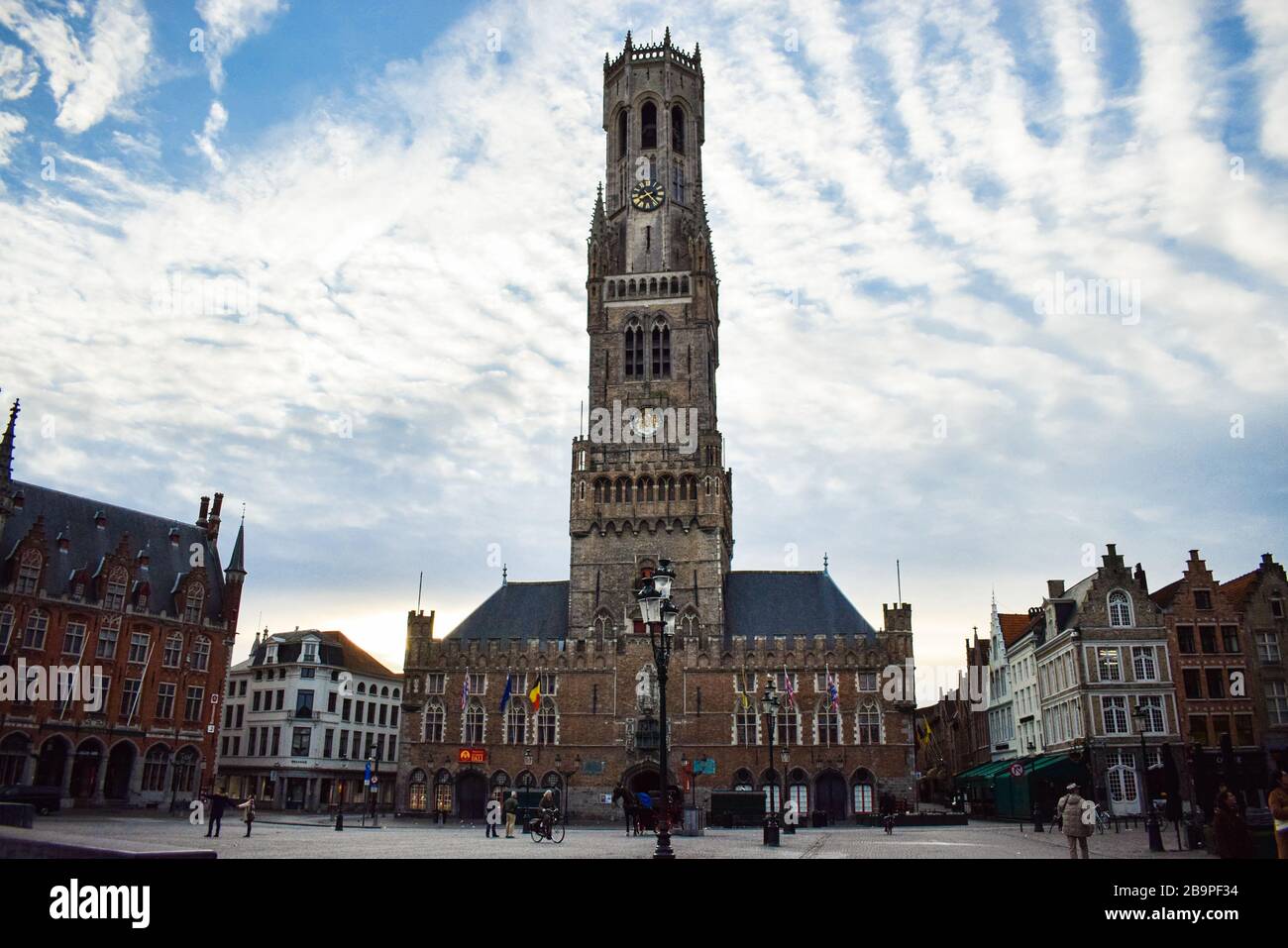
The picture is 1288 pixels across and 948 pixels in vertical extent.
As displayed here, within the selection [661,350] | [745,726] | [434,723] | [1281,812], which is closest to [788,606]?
[745,726]

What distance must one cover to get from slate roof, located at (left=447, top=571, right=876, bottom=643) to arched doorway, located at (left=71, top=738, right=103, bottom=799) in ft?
70.2

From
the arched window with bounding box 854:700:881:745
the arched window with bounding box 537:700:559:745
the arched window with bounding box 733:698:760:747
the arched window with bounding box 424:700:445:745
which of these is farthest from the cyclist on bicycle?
the arched window with bounding box 424:700:445:745

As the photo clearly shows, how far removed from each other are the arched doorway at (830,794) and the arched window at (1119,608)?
1801cm

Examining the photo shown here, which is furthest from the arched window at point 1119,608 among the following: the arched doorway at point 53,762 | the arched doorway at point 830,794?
the arched doorway at point 53,762

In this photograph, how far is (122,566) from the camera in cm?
5578

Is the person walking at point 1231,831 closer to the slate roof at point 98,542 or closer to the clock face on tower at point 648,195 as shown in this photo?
the slate roof at point 98,542

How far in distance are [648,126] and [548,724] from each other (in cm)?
4582

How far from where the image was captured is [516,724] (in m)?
58.2

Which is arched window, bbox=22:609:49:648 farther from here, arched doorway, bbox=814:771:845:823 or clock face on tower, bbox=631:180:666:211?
clock face on tower, bbox=631:180:666:211

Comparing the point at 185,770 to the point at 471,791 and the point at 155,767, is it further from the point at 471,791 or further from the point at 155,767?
the point at 471,791

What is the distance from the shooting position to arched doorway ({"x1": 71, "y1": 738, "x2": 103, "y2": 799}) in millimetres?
51688

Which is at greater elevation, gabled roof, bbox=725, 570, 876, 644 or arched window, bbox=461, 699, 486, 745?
gabled roof, bbox=725, 570, 876, 644
